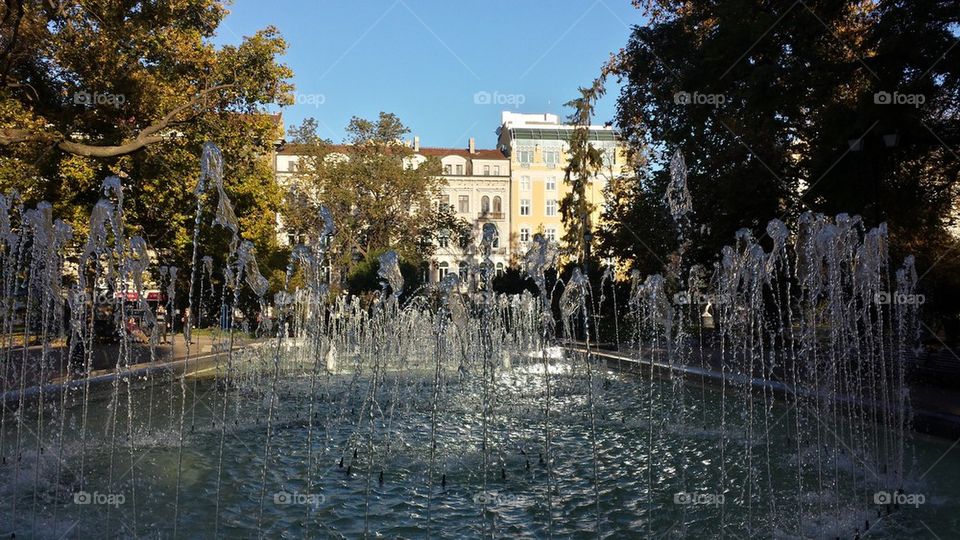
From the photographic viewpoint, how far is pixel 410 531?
17.3ft

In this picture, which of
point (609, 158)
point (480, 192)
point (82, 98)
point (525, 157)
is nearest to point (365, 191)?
point (609, 158)

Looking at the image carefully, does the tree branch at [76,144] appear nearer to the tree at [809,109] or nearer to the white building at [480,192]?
the tree at [809,109]

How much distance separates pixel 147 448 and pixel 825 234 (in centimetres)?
847

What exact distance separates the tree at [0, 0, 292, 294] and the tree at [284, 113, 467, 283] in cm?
1516

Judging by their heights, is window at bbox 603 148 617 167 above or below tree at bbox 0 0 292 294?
above

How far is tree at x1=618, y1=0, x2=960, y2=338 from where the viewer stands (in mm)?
11508

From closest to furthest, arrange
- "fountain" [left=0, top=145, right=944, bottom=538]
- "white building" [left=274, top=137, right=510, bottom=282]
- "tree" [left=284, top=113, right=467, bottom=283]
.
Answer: "fountain" [left=0, top=145, right=944, bottom=538] → "tree" [left=284, top=113, right=467, bottom=283] → "white building" [left=274, top=137, right=510, bottom=282]

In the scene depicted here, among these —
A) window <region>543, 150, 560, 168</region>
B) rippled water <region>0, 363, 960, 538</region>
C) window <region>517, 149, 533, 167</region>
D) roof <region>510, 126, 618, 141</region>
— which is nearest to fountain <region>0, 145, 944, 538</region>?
rippled water <region>0, 363, 960, 538</region>

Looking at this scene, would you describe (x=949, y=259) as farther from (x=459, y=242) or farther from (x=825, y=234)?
(x=459, y=242)

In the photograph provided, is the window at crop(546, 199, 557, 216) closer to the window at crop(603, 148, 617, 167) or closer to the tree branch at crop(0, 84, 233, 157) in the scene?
the window at crop(603, 148, 617, 167)

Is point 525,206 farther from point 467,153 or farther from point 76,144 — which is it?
point 76,144

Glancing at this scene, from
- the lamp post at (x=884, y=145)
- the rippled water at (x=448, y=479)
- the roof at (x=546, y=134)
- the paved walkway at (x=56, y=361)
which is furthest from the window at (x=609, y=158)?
the rippled water at (x=448, y=479)

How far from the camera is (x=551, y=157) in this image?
199ft

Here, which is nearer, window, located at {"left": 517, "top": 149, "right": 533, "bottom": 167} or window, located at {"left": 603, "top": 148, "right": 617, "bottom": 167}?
window, located at {"left": 603, "top": 148, "right": 617, "bottom": 167}
